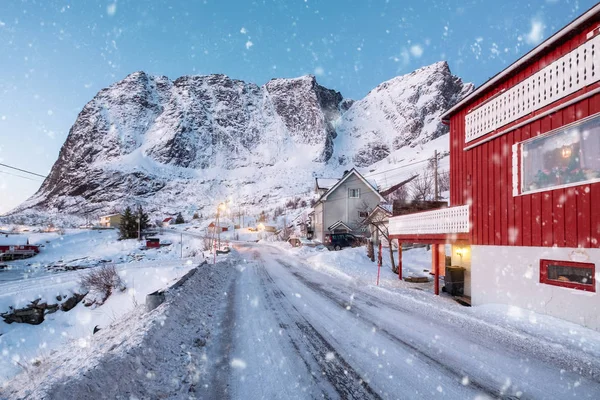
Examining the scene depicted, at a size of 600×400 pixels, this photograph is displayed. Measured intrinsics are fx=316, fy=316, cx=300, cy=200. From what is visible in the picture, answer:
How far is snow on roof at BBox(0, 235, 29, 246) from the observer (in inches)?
1811

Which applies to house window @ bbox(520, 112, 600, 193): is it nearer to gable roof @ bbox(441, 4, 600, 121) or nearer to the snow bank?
gable roof @ bbox(441, 4, 600, 121)

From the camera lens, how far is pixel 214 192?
162 m

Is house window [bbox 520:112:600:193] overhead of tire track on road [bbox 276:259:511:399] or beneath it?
overhead

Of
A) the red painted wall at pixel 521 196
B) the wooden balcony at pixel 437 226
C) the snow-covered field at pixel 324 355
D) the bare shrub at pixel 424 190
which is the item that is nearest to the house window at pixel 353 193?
the bare shrub at pixel 424 190

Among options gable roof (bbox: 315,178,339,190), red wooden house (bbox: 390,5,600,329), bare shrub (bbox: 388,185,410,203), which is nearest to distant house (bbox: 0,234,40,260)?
gable roof (bbox: 315,178,339,190)

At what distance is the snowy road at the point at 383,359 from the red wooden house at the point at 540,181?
2.04 m

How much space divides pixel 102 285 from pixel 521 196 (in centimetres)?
Result: 1905

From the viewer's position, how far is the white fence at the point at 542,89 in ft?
23.1

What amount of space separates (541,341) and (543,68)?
6797 millimetres

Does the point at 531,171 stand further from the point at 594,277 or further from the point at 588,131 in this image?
the point at 594,277

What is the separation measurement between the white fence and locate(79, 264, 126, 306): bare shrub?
17954 mm

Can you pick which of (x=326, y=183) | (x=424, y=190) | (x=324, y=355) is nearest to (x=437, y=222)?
(x=324, y=355)

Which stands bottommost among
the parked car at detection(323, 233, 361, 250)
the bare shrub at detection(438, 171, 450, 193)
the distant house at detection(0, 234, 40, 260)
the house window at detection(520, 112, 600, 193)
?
the distant house at detection(0, 234, 40, 260)

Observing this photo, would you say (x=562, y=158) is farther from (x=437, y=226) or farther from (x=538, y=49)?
(x=437, y=226)
